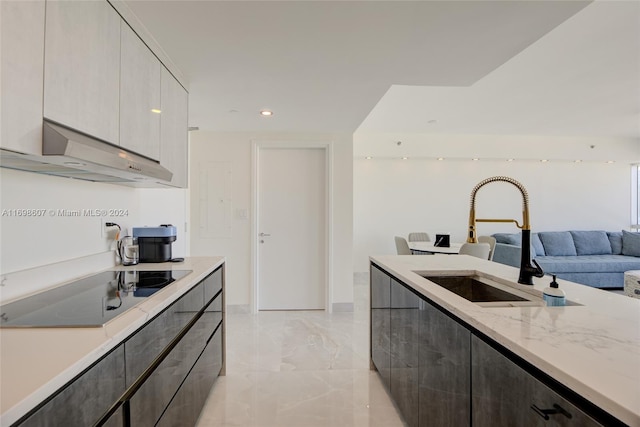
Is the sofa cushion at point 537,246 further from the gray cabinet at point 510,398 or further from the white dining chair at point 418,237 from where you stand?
the gray cabinet at point 510,398

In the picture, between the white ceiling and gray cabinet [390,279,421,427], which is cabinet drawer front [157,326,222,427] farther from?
the white ceiling

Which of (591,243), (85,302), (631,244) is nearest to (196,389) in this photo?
(85,302)

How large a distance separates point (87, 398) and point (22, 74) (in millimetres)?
953

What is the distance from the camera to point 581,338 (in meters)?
0.92

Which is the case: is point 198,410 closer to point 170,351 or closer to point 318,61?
point 170,351

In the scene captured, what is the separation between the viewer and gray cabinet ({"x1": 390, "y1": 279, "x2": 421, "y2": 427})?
1630 mm

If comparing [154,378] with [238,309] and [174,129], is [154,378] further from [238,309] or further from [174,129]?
[238,309]

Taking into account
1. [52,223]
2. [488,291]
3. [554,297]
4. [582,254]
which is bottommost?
[582,254]

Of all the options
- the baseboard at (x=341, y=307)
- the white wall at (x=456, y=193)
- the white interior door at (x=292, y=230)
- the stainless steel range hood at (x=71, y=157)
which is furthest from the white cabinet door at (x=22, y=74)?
the white wall at (x=456, y=193)

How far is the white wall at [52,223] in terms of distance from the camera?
1356 mm

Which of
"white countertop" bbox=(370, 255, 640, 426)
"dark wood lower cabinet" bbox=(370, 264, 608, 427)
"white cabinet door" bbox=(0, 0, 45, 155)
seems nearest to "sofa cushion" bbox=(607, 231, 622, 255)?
"white countertop" bbox=(370, 255, 640, 426)

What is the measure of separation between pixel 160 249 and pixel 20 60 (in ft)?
5.05

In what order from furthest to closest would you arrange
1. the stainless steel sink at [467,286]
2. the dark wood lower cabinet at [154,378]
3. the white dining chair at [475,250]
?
the white dining chair at [475,250] → the stainless steel sink at [467,286] → the dark wood lower cabinet at [154,378]

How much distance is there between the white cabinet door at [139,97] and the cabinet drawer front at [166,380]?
3.37 ft
